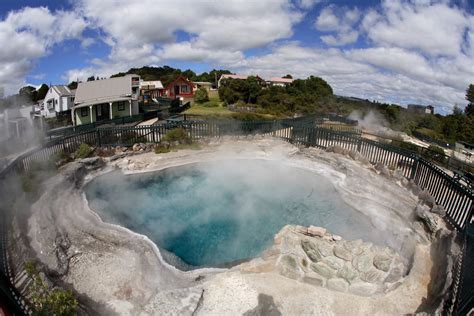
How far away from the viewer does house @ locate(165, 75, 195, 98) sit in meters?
57.1

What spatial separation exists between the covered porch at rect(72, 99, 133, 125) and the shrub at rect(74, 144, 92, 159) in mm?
13044

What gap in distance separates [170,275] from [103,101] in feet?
88.4

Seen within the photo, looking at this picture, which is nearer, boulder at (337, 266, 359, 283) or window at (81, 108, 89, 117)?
boulder at (337, 266, 359, 283)

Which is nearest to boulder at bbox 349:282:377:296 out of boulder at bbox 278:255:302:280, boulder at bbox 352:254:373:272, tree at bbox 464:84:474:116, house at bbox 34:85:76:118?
boulder at bbox 352:254:373:272

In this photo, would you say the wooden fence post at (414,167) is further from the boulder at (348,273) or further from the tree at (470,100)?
the tree at (470,100)

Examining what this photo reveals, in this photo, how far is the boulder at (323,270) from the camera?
832cm

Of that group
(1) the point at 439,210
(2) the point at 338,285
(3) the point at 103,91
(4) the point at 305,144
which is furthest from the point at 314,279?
(3) the point at 103,91

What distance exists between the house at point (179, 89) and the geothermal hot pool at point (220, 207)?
42382 millimetres

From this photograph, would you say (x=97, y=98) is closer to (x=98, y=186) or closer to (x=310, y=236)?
(x=98, y=186)

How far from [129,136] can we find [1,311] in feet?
51.3

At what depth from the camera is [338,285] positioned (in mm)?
8109

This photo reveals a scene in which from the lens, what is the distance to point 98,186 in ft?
48.1

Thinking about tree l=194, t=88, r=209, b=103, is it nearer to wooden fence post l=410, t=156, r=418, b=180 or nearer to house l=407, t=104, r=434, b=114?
house l=407, t=104, r=434, b=114

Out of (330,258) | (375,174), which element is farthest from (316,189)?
(330,258)
